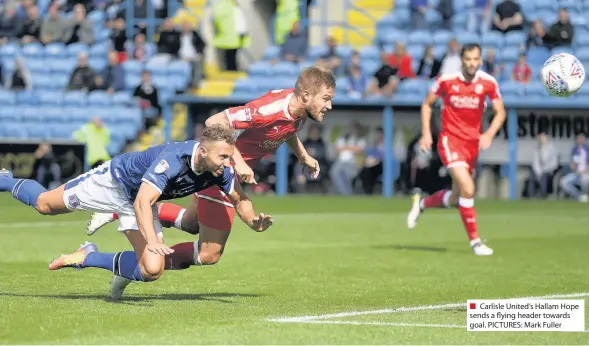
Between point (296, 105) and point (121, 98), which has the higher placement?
point (296, 105)

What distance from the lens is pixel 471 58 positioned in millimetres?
14625

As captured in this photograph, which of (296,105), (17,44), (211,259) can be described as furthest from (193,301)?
(17,44)

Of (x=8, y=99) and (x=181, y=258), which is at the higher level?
(x=181, y=258)

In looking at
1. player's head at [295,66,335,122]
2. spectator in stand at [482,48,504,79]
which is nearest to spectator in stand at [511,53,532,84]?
spectator in stand at [482,48,504,79]

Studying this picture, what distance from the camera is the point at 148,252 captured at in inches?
366

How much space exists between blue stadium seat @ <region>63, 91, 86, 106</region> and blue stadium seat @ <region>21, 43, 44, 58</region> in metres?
1.93

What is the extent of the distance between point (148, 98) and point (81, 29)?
3352 millimetres

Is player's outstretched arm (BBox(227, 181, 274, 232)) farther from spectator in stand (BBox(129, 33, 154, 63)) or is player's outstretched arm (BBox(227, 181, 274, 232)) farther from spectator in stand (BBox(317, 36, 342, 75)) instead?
spectator in stand (BBox(129, 33, 154, 63))

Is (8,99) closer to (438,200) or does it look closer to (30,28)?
(30,28)

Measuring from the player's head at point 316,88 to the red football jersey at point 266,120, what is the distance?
23cm

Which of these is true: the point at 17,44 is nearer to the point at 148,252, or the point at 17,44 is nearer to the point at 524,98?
the point at 524,98

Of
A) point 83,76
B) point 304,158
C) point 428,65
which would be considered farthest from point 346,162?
point 304,158

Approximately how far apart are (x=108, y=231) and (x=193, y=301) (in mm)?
7755

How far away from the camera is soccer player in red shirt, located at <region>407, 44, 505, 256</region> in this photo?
14.9 meters
